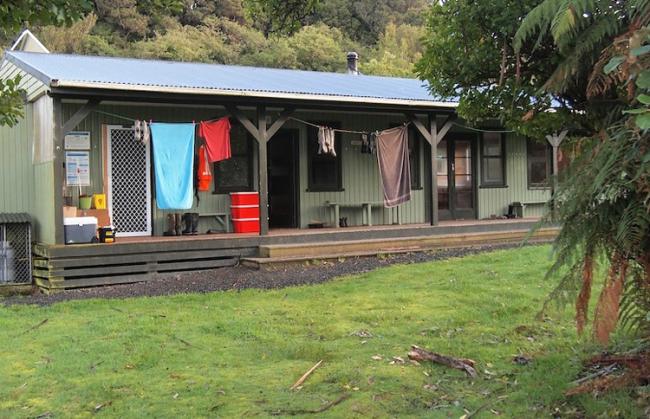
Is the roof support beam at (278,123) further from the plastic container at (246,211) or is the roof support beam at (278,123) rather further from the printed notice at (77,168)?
the printed notice at (77,168)

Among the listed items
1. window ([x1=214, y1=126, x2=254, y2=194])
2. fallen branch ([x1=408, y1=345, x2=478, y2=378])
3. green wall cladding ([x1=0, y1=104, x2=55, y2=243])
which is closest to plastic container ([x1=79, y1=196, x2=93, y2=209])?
green wall cladding ([x1=0, y1=104, x2=55, y2=243])

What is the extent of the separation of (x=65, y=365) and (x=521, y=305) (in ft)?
14.7

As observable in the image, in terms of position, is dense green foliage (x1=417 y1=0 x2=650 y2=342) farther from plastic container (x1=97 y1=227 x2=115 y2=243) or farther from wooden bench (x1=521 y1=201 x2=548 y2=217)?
wooden bench (x1=521 y1=201 x2=548 y2=217)

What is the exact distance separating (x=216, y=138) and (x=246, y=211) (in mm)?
1426

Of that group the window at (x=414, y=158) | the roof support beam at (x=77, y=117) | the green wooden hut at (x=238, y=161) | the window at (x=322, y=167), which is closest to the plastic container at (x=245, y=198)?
the green wooden hut at (x=238, y=161)

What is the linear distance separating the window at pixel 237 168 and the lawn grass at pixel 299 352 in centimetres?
436

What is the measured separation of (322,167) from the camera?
13.6 metres

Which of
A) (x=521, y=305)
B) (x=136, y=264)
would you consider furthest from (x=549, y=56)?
(x=136, y=264)

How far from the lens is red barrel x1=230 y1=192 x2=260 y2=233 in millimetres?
11953

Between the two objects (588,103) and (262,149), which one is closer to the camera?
(588,103)

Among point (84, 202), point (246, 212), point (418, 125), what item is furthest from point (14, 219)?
point (418, 125)

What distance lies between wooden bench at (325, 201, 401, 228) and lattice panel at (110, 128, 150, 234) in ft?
11.9

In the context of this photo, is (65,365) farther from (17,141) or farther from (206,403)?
(17,141)

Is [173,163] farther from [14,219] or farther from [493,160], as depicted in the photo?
[493,160]
